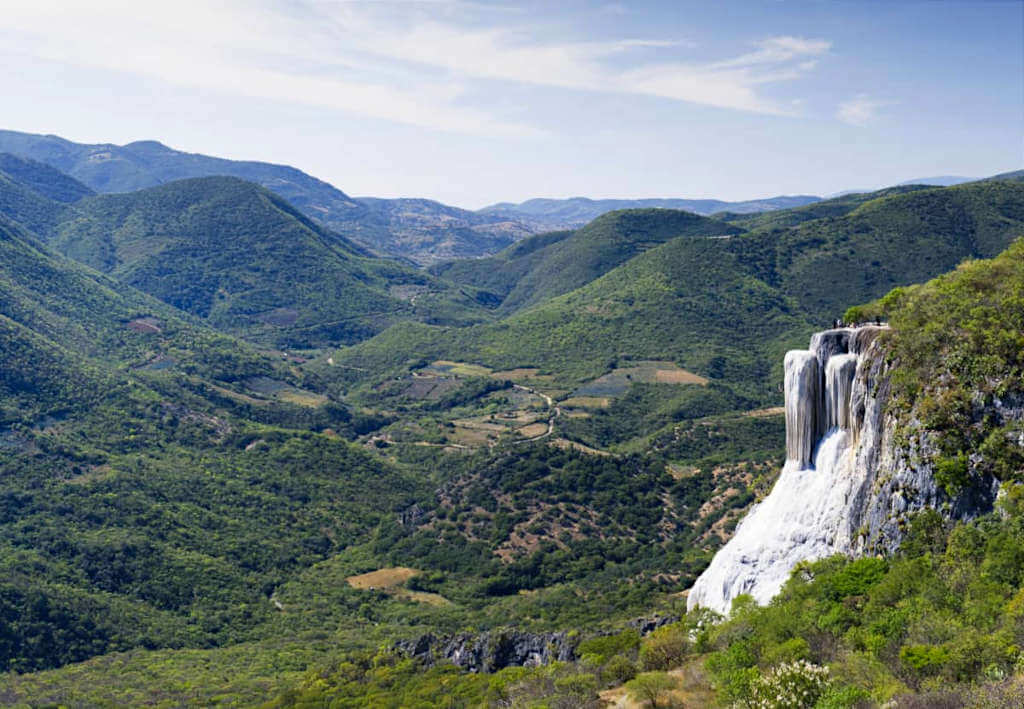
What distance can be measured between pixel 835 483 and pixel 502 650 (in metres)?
21.4

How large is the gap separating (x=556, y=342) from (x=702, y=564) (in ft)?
409

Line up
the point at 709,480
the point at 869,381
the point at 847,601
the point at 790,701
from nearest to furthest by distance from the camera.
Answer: the point at 790,701 → the point at 847,601 → the point at 869,381 → the point at 709,480

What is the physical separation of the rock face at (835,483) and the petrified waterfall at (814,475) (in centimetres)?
4

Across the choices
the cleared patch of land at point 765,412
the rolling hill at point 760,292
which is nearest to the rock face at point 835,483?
the cleared patch of land at point 765,412

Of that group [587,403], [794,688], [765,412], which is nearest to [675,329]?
[587,403]

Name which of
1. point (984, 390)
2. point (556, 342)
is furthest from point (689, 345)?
point (984, 390)

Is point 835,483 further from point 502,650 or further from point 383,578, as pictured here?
point 383,578

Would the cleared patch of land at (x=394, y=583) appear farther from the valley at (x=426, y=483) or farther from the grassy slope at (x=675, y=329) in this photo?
the grassy slope at (x=675, y=329)

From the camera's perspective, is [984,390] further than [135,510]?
No

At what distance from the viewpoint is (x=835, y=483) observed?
32.4 m

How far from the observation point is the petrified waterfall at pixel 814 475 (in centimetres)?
3175

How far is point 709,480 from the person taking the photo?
86812 millimetres

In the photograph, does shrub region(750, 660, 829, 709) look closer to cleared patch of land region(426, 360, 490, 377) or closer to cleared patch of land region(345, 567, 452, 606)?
cleared patch of land region(345, 567, 452, 606)

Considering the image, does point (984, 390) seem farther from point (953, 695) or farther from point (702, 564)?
point (702, 564)
